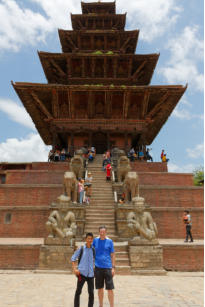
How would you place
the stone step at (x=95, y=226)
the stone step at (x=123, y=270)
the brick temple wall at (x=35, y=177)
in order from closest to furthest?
1. the stone step at (x=123, y=270)
2. the stone step at (x=95, y=226)
3. the brick temple wall at (x=35, y=177)

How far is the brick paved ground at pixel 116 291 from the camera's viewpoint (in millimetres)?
4645

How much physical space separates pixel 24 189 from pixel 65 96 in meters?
10.8

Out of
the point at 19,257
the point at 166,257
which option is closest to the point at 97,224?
the point at 166,257

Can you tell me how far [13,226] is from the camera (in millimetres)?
11805

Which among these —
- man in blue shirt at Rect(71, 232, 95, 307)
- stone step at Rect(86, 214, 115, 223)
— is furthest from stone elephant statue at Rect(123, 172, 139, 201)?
man in blue shirt at Rect(71, 232, 95, 307)

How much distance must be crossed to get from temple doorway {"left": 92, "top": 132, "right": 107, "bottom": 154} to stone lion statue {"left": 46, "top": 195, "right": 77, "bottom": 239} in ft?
46.2

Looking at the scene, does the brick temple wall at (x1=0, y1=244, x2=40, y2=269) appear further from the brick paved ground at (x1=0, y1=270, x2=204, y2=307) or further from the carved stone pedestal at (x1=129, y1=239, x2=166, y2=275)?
the carved stone pedestal at (x1=129, y1=239, x2=166, y2=275)

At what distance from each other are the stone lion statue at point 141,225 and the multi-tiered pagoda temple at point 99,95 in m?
12.8

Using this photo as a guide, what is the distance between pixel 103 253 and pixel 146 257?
14.6 feet

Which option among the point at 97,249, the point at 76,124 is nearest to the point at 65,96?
the point at 76,124

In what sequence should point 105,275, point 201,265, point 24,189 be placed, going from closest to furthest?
point 105,275
point 201,265
point 24,189

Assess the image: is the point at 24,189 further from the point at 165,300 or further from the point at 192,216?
the point at 165,300

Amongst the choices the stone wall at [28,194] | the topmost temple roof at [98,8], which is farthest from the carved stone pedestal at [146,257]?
the topmost temple roof at [98,8]

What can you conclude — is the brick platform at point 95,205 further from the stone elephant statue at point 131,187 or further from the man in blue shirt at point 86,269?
the man in blue shirt at point 86,269
